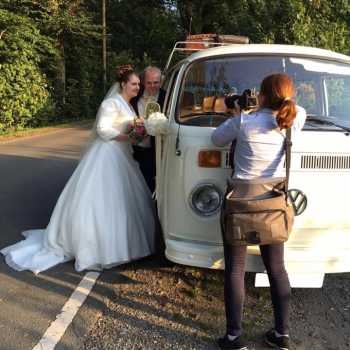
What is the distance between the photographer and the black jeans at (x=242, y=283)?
9.07 feet

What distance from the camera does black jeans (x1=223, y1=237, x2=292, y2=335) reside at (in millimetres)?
2766

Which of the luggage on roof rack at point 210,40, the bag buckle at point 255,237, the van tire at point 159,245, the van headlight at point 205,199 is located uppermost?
the luggage on roof rack at point 210,40

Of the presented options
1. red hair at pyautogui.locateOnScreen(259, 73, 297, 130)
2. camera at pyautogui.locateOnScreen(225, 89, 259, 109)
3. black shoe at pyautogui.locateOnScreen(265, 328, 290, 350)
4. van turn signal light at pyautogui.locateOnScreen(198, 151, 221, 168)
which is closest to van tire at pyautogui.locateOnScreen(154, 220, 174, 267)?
van turn signal light at pyautogui.locateOnScreen(198, 151, 221, 168)

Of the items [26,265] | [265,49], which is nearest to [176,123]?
[265,49]

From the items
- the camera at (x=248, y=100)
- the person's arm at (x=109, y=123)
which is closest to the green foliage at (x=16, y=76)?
the person's arm at (x=109, y=123)

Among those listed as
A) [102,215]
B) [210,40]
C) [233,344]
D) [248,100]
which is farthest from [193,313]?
[210,40]

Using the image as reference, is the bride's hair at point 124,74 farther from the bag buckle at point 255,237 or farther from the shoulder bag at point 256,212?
the bag buckle at point 255,237

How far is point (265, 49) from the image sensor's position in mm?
3707

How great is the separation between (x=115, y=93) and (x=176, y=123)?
4.97ft

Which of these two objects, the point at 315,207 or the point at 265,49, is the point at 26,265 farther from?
the point at 265,49

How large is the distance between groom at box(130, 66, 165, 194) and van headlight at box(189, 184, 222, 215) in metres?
1.78

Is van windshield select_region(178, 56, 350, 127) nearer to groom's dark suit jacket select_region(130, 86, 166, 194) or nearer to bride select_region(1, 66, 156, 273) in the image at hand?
bride select_region(1, 66, 156, 273)

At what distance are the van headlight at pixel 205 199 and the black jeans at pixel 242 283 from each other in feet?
1.22

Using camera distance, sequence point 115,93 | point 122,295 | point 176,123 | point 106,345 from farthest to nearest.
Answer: point 115,93, point 122,295, point 176,123, point 106,345
